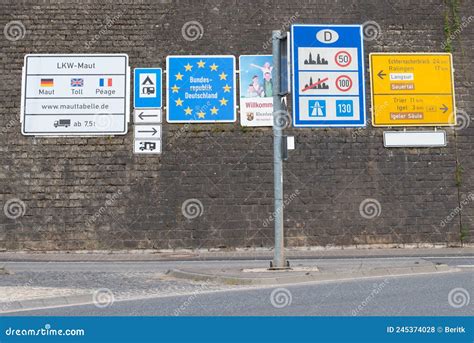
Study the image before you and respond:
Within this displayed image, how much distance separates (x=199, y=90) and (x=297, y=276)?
839 centimetres

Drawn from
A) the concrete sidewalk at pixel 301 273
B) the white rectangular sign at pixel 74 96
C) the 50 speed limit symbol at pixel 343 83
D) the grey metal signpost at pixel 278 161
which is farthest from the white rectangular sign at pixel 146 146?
the grey metal signpost at pixel 278 161

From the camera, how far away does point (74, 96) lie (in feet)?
56.1

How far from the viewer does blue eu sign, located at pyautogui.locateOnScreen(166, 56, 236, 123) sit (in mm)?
17203

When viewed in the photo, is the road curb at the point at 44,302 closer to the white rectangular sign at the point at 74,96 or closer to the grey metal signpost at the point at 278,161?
the grey metal signpost at the point at 278,161

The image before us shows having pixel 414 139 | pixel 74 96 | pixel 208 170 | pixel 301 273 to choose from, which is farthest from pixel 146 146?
pixel 301 273

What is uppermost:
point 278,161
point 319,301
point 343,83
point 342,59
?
point 342,59

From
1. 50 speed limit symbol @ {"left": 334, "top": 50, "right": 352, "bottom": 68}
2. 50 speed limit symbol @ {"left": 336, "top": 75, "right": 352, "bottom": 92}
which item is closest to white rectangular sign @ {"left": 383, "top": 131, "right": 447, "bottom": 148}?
50 speed limit symbol @ {"left": 336, "top": 75, "right": 352, "bottom": 92}

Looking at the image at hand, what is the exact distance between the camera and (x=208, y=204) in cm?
1695

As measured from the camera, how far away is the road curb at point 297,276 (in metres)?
9.97

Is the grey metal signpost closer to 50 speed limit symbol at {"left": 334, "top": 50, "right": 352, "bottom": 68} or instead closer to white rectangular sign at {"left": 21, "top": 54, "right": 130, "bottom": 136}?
50 speed limit symbol at {"left": 334, "top": 50, "right": 352, "bottom": 68}

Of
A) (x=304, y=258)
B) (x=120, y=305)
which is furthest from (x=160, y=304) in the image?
(x=304, y=258)

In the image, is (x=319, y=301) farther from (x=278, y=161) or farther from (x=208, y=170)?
(x=208, y=170)

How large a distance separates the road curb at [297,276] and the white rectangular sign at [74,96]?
23.0ft

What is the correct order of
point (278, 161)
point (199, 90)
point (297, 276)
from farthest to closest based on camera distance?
point (199, 90) < point (278, 161) < point (297, 276)
